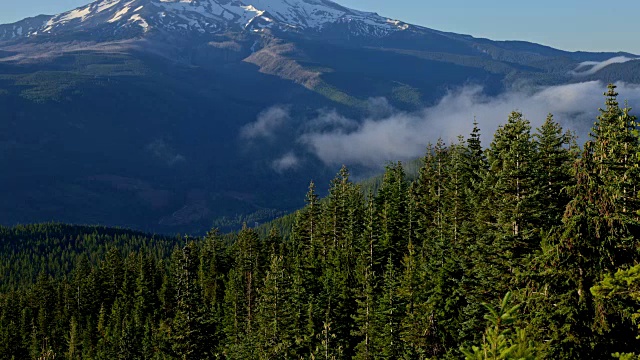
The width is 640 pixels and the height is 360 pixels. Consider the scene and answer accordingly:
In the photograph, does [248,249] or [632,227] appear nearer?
[632,227]

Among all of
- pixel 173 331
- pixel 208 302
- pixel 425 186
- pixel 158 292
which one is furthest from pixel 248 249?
pixel 173 331

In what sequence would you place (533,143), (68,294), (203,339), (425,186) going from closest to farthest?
(533,143) < (203,339) < (425,186) < (68,294)

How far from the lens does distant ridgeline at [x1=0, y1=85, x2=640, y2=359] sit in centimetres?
2536

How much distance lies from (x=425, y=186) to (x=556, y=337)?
170ft

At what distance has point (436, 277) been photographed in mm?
47375

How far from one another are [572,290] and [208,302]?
3461 inches

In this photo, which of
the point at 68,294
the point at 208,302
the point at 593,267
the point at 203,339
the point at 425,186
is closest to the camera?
the point at 593,267

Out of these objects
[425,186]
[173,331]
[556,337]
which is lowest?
[173,331]

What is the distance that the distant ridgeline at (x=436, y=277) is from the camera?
2536cm

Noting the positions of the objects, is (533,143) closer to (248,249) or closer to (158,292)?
(248,249)

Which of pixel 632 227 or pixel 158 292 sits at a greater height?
pixel 632 227

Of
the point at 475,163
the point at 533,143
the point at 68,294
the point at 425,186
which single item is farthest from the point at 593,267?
the point at 68,294

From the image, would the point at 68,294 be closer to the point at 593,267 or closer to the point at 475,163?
the point at 475,163

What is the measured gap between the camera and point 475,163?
54.1 m
